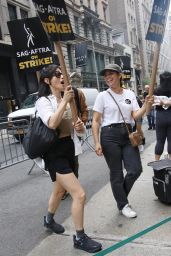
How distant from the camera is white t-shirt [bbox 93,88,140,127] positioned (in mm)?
4777

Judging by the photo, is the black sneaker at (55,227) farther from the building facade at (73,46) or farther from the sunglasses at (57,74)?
the building facade at (73,46)

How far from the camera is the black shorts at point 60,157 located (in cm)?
402

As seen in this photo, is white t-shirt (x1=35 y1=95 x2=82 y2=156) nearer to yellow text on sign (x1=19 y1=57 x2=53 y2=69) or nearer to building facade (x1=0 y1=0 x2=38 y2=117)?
yellow text on sign (x1=19 y1=57 x2=53 y2=69)

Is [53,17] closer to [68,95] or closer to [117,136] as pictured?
[68,95]

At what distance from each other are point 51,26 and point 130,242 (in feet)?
7.22

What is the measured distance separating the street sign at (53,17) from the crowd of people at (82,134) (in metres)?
0.35

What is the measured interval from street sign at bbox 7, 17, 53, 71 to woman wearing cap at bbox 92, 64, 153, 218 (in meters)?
6.61

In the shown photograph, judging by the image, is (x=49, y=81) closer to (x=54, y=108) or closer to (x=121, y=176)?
(x=54, y=108)

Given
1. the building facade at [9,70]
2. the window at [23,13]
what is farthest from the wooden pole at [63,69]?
the window at [23,13]

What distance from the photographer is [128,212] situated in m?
4.74

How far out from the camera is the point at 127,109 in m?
4.80

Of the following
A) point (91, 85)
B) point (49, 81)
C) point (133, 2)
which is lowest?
point (91, 85)

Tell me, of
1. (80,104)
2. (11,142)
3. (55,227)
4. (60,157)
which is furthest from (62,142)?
(11,142)

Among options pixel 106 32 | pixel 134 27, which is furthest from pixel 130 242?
pixel 134 27
